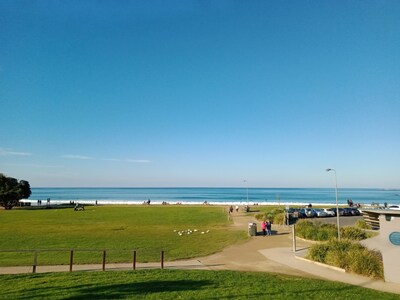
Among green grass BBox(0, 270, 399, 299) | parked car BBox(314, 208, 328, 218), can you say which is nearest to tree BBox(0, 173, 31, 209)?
parked car BBox(314, 208, 328, 218)

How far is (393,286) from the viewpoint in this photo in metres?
12.2

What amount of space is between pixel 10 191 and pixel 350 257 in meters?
69.0

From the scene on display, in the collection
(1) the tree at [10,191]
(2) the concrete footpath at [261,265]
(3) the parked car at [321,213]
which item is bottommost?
(2) the concrete footpath at [261,265]

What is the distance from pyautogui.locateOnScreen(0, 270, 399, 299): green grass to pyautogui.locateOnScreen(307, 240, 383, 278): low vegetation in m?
2.59

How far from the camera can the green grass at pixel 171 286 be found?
9.97 meters

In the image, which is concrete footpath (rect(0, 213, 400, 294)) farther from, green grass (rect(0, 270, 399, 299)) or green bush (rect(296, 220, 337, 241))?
green bush (rect(296, 220, 337, 241))

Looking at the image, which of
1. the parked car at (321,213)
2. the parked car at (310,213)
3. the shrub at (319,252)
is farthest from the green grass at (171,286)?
the parked car at (321,213)

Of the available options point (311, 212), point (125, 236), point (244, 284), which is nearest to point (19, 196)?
point (125, 236)

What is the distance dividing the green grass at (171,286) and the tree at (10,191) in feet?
203

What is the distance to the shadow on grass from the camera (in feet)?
32.3

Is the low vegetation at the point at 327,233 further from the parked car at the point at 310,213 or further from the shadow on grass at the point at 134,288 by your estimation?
the parked car at the point at 310,213

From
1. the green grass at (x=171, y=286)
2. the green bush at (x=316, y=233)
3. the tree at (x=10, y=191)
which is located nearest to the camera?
the green grass at (x=171, y=286)

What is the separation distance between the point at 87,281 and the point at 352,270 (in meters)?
11.3

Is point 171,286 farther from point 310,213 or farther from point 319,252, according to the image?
point 310,213
